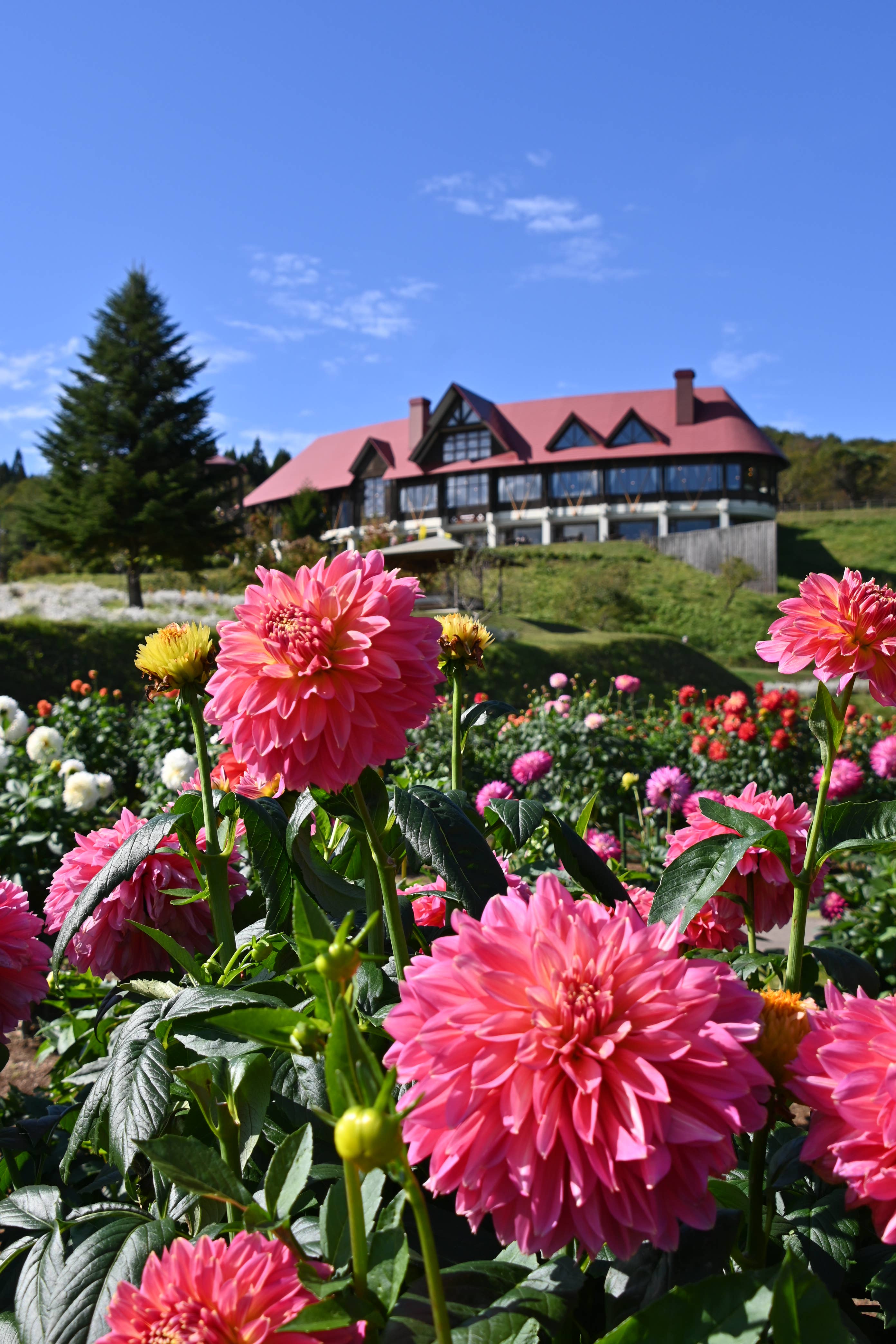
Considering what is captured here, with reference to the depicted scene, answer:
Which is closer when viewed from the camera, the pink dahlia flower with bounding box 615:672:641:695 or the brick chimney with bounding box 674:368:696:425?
the pink dahlia flower with bounding box 615:672:641:695

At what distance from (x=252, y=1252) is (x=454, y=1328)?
17cm

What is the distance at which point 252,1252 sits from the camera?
2.02 ft

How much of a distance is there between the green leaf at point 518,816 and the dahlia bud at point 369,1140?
744 mm

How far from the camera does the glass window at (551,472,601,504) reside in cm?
3722

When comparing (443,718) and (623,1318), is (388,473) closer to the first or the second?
(443,718)

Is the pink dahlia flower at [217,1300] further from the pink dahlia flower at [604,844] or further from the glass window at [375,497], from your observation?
the glass window at [375,497]

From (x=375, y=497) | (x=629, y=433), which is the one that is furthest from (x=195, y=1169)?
(x=375, y=497)

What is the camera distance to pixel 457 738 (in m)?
1.44

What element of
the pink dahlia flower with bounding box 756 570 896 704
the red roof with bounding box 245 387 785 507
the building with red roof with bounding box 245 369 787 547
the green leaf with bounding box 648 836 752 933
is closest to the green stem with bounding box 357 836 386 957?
the green leaf with bounding box 648 836 752 933

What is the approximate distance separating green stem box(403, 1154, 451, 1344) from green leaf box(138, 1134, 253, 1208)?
17cm

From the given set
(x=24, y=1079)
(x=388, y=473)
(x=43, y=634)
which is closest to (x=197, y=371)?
(x=388, y=473)

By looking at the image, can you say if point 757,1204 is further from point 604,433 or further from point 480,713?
point 604,433

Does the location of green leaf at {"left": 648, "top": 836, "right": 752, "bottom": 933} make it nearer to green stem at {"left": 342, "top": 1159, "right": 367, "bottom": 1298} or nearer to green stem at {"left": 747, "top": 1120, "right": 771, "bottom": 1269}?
green stem at {"left": 747, "top": 1120, "right": 771, "bottom": 1269}

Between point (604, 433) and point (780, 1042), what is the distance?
125 feet
